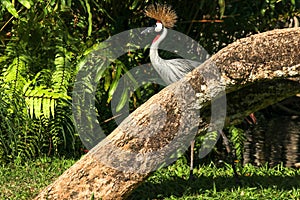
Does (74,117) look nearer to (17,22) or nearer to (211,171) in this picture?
(17,22)

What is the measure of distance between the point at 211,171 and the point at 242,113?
107 cm

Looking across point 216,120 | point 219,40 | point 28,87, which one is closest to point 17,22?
point 28,87

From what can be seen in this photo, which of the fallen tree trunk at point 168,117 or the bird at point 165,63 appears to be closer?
the fallen tree trunk at point 168,117

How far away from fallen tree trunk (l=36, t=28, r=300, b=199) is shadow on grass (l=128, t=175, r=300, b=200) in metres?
0.48

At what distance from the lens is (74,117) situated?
21.9ft

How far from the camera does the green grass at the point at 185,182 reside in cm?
482

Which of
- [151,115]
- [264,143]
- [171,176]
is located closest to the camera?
[151,115]

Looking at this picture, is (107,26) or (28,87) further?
(107,26)

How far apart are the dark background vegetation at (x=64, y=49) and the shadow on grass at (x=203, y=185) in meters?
1.56

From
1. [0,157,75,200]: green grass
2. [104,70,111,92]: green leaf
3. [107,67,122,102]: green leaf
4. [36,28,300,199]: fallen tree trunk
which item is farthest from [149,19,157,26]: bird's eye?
[36,28,300,199]: fallen tree trunk

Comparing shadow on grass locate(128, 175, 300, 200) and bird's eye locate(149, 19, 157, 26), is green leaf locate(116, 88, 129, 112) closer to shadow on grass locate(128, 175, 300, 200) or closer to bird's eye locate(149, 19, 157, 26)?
bird's eye locate(149, 19, 157, 26)

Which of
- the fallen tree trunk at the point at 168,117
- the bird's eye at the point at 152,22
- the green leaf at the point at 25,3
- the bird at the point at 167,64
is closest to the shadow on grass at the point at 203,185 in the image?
the bird at the point at 167,64

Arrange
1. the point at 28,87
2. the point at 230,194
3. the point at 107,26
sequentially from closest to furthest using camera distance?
the point at 230,194 < the point at 28,87 < the point at 107,26

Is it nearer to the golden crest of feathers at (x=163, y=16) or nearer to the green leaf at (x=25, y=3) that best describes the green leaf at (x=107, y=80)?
the golden crest of feathers at (x=163, y=16)
